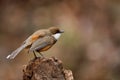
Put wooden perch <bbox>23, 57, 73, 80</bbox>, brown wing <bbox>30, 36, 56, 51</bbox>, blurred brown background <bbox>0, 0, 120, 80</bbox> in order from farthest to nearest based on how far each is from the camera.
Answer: blurred brown background <bbox>0, 0, 120, 80</bbox> → brown wing <bbox>30, 36, 56, 51</bbox> → wooden perch <bbox>23, 57, 73, 80</bbox>

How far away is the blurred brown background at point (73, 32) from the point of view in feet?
49.1

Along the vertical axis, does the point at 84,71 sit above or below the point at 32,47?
above

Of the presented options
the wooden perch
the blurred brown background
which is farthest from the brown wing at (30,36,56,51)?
the blurred brown background

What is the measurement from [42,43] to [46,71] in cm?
48

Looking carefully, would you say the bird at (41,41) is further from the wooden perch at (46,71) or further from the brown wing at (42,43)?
the wooden perch at (46,71)

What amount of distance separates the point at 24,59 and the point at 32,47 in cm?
850

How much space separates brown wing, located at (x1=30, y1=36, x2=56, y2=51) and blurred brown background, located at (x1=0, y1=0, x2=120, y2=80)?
734 centimetres

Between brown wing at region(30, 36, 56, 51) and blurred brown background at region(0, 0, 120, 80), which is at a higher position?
blurred brown background at region(0, 0, 120, 80)

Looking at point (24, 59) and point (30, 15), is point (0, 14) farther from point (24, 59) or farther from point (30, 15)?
point (24, 59)

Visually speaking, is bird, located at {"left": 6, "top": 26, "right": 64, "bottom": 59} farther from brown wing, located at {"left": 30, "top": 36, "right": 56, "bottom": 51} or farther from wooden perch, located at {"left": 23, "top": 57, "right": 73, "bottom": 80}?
wooden perch, located at {"left": 23, "top": 57, "right": 73, "bottom": 80}

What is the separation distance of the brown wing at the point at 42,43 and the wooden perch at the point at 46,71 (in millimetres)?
254

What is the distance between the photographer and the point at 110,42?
16.4 metres

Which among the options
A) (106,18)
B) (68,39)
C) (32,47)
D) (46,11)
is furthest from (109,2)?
(32,47)

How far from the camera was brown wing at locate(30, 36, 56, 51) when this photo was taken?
6426 mm
